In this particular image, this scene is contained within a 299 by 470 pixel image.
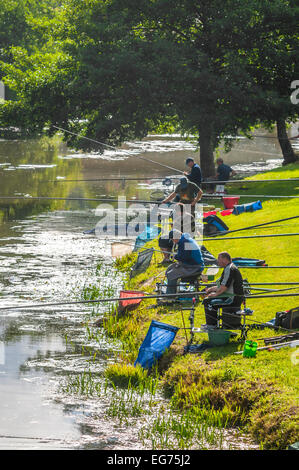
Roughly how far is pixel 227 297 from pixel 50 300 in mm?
5638

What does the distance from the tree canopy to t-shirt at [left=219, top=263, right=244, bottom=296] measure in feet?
59.3

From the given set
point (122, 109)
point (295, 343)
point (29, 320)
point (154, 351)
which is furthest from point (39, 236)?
point (295, 343)

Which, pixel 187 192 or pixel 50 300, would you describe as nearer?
pixel 50 300

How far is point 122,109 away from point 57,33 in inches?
265

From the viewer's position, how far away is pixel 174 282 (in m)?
13.8

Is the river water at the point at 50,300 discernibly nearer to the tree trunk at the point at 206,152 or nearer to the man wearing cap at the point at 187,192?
the man wearing cap at the point at 187,192

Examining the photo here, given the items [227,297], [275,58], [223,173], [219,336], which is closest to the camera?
[219,336]

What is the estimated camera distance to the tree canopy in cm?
2925

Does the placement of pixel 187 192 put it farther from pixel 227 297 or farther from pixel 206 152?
pixel 206 152

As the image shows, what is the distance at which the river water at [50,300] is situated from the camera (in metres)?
10.2

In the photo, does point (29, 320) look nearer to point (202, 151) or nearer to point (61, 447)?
point (61, 447)

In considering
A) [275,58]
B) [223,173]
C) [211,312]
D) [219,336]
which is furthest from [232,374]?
[275,58]

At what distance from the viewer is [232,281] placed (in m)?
11.8

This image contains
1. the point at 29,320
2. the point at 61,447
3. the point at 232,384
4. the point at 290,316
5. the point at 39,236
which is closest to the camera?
the point at 61,447
